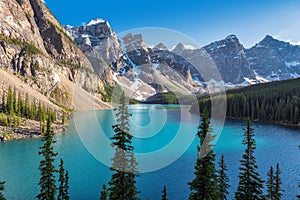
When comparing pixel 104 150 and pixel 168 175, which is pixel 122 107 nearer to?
pixel 168 175

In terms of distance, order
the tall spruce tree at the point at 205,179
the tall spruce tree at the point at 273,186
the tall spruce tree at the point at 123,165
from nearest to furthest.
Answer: the tall spruce tree at the point at 123,165 → the tall spruce tree at the point at 205,179 → the tall spruce tree at the point at 273,186

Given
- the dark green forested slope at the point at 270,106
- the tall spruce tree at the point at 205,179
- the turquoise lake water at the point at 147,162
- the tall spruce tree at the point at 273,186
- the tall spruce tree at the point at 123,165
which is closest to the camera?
the tall spruce tree at the point at 123,165

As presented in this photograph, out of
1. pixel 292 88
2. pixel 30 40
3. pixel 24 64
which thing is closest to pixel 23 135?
pixel 24 64

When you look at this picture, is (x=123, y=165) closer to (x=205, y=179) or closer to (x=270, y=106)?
(x=205, y=179)

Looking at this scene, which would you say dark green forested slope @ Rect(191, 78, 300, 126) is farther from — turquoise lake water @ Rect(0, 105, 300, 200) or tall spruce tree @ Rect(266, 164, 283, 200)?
tall spruce tree @ Rect(266, 164, 283, 200)

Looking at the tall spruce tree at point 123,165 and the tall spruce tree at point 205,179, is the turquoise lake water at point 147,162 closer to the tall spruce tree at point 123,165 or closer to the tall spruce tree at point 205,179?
the tall spruce tree at point 205,179

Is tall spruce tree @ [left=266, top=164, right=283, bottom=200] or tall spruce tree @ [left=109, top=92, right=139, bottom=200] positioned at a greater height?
tall spruce tree @ [left=109, top=92, right=139, bottom=200]

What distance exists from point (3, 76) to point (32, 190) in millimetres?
101622

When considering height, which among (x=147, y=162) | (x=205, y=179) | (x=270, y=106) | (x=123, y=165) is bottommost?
(x=147, y=162)

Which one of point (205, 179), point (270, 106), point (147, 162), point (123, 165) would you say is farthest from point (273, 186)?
point (270, 106)

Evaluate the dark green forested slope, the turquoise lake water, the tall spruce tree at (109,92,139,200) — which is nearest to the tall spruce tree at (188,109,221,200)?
the tall spruce tree at (109,92,139,200)

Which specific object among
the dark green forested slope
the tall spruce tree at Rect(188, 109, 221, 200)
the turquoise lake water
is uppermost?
the dark green forested slope

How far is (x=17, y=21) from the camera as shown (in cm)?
17812

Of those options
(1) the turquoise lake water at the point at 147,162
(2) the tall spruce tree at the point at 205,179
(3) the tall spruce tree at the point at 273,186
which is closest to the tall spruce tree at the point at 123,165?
(2) the tall spruce tree at the point at 205,179
